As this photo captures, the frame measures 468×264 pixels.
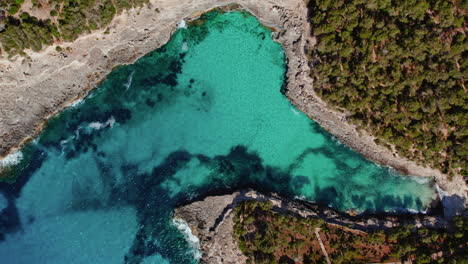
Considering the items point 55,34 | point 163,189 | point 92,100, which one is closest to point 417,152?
point 163,189

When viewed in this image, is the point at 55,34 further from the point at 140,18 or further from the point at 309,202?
the point at 309,202

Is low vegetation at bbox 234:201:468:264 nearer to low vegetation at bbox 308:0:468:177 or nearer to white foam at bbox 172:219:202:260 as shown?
white foam at bbox 172:219:202:260

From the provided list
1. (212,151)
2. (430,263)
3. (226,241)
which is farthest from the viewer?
(212,151)

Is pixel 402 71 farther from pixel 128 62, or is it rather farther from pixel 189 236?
pixel 128 62

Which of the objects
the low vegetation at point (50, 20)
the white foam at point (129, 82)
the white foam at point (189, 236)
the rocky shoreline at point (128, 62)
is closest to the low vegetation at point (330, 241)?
the white foam at point (189, 236)

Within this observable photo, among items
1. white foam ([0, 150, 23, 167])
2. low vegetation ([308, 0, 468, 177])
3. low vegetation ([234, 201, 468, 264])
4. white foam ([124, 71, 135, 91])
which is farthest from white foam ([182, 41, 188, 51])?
white foam ([0, 150, 23, 167])

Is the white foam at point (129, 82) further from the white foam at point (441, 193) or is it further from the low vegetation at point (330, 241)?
the white foam at point (441, 193)
